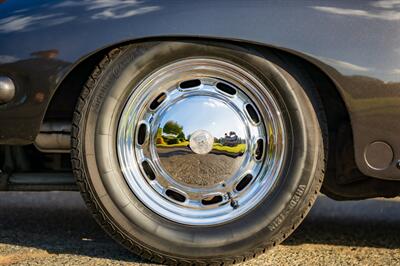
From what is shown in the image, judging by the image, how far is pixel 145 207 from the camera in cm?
325

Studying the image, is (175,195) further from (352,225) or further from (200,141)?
(352,225)

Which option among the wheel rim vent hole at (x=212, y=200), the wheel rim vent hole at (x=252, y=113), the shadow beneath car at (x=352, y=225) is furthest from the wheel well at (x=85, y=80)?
the shadow beneath car at (x=352, y=225)

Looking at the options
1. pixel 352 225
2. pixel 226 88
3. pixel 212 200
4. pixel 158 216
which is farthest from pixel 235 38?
pixel 352 225

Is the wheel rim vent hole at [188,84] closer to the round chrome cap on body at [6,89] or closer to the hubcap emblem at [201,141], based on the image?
the hubcap emblem at [201,141]

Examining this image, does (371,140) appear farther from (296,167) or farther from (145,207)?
(145,207)

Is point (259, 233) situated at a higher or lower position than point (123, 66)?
lower

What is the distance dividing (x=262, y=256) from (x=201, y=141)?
21.5 inches

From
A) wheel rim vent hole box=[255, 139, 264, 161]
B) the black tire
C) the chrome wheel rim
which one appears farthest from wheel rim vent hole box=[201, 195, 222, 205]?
wheel rim vent hole box=[255, 139, 264, 161]

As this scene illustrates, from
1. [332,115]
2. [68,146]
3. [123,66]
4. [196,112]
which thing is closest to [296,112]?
[332,115]

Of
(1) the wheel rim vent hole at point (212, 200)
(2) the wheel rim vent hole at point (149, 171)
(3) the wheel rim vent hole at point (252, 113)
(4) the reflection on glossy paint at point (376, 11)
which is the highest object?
(4) the reflection on glossy paint at point (376, 11)

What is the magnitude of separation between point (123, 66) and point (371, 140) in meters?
1.03

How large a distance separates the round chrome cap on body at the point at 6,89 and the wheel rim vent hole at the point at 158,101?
0.57 meters

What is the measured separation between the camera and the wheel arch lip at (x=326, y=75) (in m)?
3.08

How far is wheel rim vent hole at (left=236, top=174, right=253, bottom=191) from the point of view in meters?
3.28
